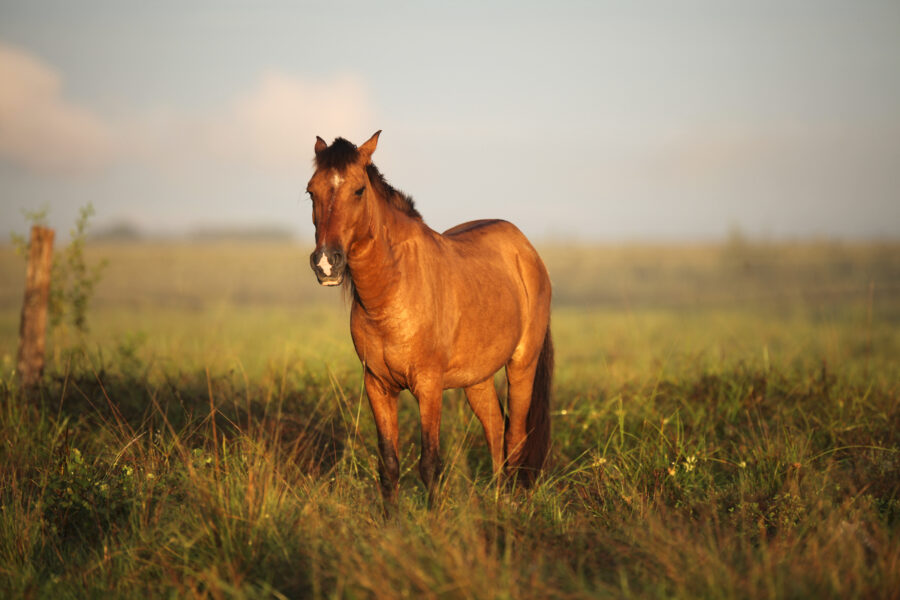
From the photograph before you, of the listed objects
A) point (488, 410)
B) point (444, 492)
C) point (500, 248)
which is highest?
point (500, 248)

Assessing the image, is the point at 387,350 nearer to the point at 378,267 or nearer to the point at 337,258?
the point at 378,267

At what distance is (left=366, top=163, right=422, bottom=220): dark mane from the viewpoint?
4.40 metres

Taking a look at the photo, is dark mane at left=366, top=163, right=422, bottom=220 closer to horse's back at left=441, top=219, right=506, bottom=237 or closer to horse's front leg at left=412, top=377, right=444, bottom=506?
horse's back at left=441, top=219, right=506, bottom=237

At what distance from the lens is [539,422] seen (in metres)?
5.84

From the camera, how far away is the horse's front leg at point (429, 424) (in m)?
4.47

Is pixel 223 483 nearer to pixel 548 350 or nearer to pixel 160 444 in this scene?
pixel 160 444

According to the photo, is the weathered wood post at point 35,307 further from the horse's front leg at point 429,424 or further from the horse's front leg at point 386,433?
the horse's front leg at point 429,424

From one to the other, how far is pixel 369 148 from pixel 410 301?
3.25 ft

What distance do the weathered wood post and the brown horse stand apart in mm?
4393

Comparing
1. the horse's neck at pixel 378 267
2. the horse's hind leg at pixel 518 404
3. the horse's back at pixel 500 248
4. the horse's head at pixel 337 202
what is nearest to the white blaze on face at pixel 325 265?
the horse's head at pixel 337 202

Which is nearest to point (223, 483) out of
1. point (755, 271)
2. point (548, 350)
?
point (548, 350)

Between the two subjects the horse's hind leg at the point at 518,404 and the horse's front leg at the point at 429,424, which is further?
the horse's hind leg at the point at 518,404

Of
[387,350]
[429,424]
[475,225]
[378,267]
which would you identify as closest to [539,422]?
[429,424]

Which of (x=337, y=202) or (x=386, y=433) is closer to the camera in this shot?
(x=337, y=202)
